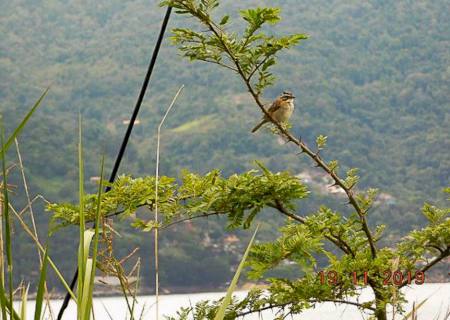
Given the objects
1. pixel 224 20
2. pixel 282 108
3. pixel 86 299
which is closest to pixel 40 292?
pixel 86 299

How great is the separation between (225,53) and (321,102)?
121 ft

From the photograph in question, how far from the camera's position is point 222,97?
146ft

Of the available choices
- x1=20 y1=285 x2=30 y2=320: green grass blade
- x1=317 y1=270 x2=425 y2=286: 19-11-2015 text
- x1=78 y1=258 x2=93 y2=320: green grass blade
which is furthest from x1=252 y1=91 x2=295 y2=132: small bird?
x1=78 y1=258 x2=93 y2=320: green grass blade

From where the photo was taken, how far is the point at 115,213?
4.11 meters

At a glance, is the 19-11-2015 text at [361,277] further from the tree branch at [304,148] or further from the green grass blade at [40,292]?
the green grass blade at [40,292]

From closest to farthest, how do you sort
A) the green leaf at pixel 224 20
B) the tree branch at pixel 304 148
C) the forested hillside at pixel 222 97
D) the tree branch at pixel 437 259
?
the green leaf at pixel 224 20
the tree branch at pixel 304 148
the tree branch at pixel 437 259
the forested hillside at pixel 222 97

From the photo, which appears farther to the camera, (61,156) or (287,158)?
(287,158)

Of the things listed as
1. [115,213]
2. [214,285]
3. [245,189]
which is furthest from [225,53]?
[214,285]

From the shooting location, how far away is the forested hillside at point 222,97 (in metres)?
30.0

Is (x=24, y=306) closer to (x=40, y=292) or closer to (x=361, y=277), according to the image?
(x=40, y=292)

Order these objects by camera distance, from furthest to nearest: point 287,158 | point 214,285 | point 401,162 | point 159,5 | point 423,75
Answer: point 423,75 → point 287,158 → point 401,162 → point 214,285 → point 159,5

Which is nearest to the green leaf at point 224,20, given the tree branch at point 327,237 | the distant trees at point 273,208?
the distant trees at point 273,208

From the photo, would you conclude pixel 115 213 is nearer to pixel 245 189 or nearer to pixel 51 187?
pixel 245 189

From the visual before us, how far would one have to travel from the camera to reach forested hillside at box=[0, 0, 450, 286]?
2997cm
